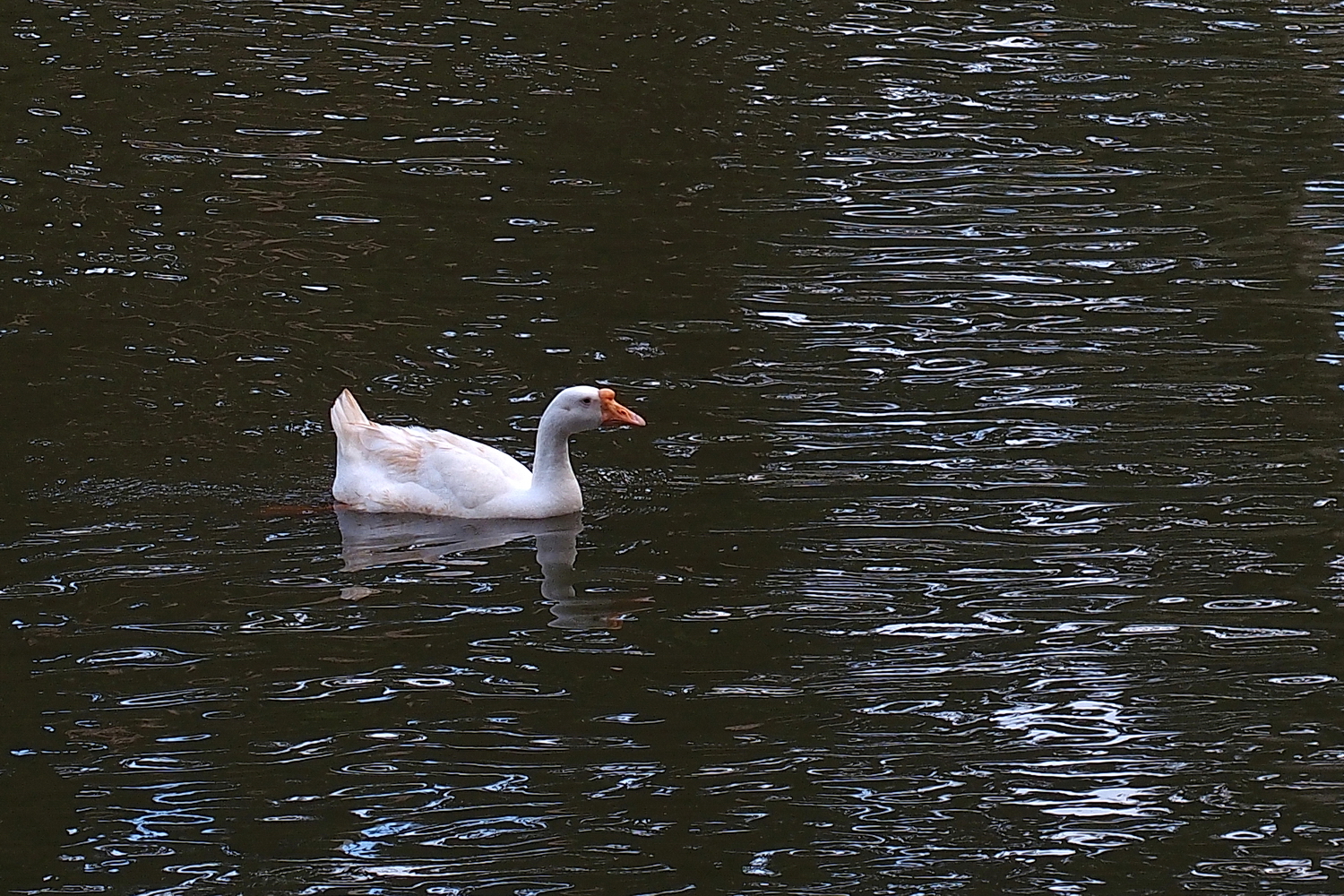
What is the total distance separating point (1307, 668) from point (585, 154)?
9151 millimetres

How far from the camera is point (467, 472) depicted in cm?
1059

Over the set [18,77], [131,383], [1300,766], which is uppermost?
[18,77]

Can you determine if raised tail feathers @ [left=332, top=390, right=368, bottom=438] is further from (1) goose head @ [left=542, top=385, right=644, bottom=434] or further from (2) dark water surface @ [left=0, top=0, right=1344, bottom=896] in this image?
(1) goose head @ [left=542, top=385, right=644, bottom=434]

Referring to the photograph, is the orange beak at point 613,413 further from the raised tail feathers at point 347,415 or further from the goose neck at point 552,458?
the raised tail feathers at point 347,415

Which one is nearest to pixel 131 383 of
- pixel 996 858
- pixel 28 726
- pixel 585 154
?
pixel 28 726

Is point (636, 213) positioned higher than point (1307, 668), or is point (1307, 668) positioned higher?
point (636, 213)

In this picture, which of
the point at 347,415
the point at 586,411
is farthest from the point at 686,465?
the point at 347,415

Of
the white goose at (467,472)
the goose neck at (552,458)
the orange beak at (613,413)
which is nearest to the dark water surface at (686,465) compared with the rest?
the white goose at (467,472)

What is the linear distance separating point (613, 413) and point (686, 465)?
1.89 feet

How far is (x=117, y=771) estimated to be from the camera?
770cm

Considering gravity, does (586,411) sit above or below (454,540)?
above

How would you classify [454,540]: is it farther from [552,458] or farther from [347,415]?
[347,415]

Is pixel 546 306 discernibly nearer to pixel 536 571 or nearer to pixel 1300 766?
pixel 536 571

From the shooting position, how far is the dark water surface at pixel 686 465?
7488 mm
